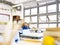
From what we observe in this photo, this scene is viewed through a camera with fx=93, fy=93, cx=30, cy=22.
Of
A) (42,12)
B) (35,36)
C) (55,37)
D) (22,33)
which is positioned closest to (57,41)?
(55,37)

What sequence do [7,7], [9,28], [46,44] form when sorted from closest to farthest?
[9,28]
[46,44]
[7,7]

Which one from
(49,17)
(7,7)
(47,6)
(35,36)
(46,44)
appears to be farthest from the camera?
(49,17)

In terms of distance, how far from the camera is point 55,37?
88 cm

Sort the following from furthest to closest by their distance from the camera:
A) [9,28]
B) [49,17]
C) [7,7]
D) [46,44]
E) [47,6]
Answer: [49,17] < [47,6] < [7,7] < [46,44] < [9,28]

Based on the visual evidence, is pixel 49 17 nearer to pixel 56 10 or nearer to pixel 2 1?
pixel 56 10

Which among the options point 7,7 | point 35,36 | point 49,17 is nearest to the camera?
point 7,7

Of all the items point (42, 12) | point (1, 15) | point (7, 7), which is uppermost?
point (42, 12)

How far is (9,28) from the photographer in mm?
516

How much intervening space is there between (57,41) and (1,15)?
583 millimetres

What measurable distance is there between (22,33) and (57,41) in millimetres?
792

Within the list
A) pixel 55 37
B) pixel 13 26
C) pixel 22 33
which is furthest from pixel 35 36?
pixel 13 26

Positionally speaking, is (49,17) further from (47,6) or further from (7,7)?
(7,7)

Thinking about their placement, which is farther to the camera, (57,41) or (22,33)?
(22,33)

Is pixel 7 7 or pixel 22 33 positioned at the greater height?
pixel 7 7
